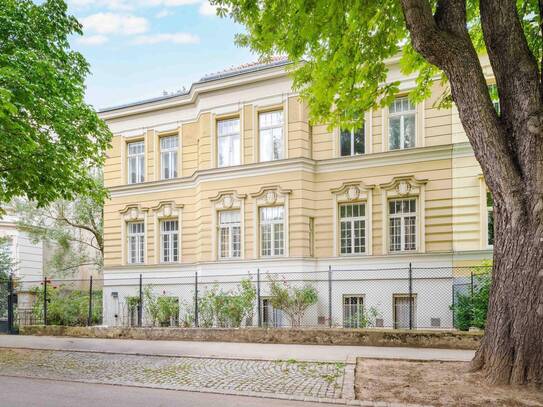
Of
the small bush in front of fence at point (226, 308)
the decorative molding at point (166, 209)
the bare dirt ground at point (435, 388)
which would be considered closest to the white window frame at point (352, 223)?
the small bush in front of fence at point (226, 308)

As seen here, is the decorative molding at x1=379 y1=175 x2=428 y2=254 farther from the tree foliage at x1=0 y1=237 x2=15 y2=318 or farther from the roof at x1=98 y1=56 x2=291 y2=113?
the tree foliage at x1=0 y1=237 x2=15 y2=318

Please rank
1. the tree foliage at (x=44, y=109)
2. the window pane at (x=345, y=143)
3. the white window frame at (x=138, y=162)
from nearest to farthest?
the tree foliage at (x=44, y=109)
the window pane at (x=345, y=143)
the white window frame at (x=138, y=162)

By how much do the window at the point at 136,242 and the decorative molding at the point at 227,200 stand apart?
16.1ft

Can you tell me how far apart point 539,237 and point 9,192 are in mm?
Answer: 13230

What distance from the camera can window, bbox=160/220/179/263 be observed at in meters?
21.4

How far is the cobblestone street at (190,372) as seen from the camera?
26.5ft

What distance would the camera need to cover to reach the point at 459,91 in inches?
297

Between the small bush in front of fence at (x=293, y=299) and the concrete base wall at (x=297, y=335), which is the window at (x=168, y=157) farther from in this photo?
the concrete base wall at (x=297, y=335)

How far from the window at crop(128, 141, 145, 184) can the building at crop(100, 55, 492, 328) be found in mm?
972

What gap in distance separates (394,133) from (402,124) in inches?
16.7

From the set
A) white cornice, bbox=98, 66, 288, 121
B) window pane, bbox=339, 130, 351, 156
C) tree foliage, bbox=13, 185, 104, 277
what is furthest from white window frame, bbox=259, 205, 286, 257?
tree foliage, bbox=13, 185, 104, 277

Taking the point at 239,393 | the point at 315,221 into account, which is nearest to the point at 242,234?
the point at 315,221

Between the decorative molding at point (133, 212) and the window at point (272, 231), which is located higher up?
the decorative molding at point (133, 212)

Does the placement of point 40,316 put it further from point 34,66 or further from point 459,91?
point 459,91
